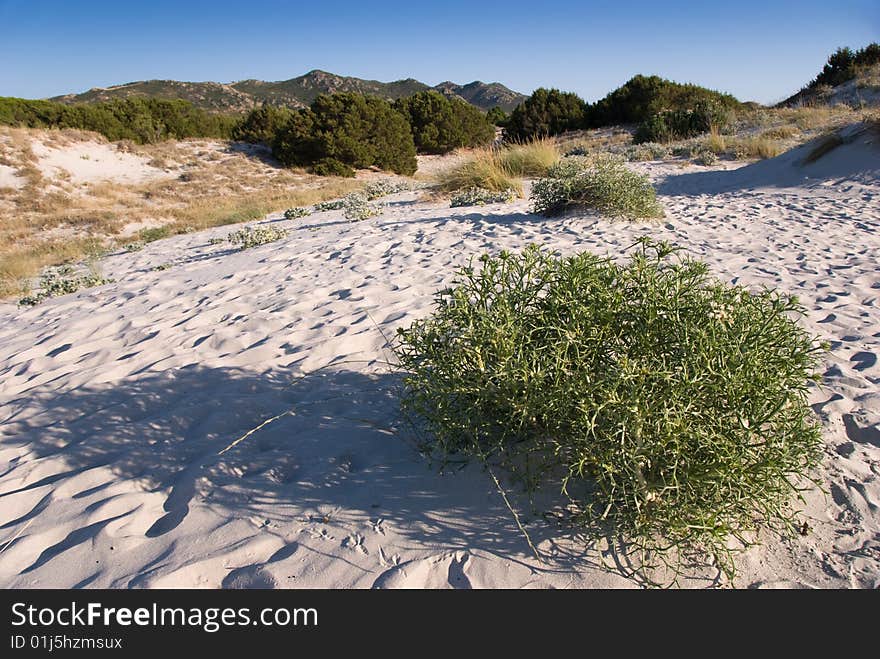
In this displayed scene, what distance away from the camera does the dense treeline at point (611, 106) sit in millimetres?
21906

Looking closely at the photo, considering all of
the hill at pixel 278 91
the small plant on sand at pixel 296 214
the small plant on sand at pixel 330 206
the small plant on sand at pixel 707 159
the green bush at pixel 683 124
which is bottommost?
the small plant on sand at pixel 296 214

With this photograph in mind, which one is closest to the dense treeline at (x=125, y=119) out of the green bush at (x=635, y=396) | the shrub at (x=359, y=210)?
the shrub at (x=359, y=210)

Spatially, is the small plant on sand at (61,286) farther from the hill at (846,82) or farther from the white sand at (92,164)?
the hill at (846,82)

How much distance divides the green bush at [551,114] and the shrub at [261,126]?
→ 10.4 m

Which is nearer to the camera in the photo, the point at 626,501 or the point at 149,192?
the point at 626,501

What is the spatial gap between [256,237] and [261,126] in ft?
59.4

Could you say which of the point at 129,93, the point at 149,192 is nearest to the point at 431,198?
the point at 149,192

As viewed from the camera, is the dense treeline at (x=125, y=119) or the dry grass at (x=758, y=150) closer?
the dry grass at (x=758, y=150)

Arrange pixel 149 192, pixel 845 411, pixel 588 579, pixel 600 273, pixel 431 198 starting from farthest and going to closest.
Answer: pixel 149 192
pixel 431 198
pixel 845 411
pixel 600 273
pixel 588 579

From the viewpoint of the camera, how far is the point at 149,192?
53.0 feet

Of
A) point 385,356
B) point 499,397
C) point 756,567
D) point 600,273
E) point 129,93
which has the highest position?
point 129,93

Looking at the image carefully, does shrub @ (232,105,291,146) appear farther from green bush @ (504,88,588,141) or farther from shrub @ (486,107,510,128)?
shrub @ (486,107,510,128)

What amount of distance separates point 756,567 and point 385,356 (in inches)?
86.3

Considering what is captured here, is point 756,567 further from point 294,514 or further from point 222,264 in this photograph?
Result: point 222,264
